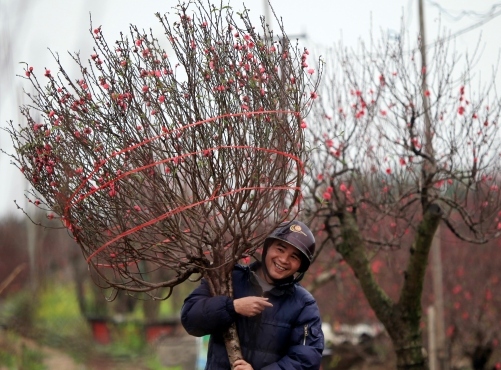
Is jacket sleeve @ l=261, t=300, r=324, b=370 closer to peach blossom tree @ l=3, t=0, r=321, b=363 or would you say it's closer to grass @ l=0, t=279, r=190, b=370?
peach blossom tree @ l=3, t=0, r=321, b=363

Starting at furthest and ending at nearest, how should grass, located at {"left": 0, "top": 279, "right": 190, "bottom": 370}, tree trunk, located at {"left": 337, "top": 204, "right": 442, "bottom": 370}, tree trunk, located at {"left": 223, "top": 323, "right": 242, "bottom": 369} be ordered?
tree trunk, located at {"left": 337, "top": 204, "right": 442, "bottom": 370} → tree trunk, located at {"left": 223, "top": 323, "right": 242, "bottom": 369} → grass, located at {"left": 0, "top": 279, "right": 190, "bottom": 370}

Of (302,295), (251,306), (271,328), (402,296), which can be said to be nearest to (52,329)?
(251,306)

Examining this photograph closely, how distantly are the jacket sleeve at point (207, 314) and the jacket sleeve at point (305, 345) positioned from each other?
34 centimetres

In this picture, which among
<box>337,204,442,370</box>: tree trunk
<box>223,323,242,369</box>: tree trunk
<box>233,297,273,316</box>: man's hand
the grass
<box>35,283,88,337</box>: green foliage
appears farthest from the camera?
<box>337,204,442,370</box>: tree trunk

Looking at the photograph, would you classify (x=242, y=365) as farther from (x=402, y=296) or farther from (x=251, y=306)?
(x=402, y=296)

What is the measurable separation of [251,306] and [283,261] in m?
0.35

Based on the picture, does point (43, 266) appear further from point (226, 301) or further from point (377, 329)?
point (377, 329)

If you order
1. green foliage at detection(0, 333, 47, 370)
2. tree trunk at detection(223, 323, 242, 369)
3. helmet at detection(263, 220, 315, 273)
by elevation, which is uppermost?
helmet at detection(263, 220, 315, 273)

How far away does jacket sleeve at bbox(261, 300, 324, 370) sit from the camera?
4469 millimetres

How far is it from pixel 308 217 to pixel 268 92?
4.30 metres

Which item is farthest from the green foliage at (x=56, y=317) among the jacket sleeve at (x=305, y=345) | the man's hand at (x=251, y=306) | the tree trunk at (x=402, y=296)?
the tree trunk at (x=402, y=296)

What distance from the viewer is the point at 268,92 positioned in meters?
4.62

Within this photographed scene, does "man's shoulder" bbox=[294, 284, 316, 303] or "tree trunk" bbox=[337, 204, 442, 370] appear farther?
"tree trunk" bbox=[337, 204, 442, 370]

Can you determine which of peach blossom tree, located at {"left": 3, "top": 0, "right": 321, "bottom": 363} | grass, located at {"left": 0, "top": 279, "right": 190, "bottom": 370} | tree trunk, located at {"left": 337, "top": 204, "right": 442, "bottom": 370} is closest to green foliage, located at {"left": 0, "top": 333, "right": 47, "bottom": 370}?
grass, located at {"left": 0, "top": 279, "right": 190, "bottom": 370}
